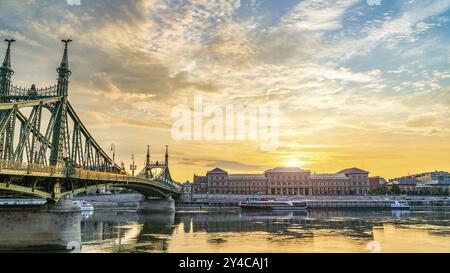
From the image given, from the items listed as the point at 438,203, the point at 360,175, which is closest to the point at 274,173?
the point at 360,175

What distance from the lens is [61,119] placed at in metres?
42.1

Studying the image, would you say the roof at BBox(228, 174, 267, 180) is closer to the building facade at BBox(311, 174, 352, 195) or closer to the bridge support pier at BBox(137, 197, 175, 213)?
the building facade at BBox(311, 174, 352, 195)

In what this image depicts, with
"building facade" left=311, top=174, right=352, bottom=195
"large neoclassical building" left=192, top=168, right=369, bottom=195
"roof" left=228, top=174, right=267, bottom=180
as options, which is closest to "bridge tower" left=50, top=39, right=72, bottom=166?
"large neoclassical building" left=192, top=168, right=369, bottom=195

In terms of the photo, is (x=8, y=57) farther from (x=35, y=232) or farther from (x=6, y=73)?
(x=35, y=232)

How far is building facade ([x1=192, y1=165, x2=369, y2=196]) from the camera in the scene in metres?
185

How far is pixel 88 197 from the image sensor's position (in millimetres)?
148250

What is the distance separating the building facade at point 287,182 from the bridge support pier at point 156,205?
82.1 metres

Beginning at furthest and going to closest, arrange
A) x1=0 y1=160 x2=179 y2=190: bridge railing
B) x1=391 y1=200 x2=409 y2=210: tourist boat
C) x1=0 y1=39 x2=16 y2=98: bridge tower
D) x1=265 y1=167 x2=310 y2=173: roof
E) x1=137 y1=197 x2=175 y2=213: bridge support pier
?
x1=265 y1=167 x2=310 y2=173: roof
x1=391 y1=200 x2=409 y2=210: tourist boat
x1=137 y1=197 x2=175 y2=213: bridge support pier
x1=0 y1=39 x2=16 y2=98: bridge tower
x1=0 y1=160 x2=179 y2=190: bridge railing

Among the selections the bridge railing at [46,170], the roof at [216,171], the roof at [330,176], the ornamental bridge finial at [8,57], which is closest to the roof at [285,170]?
the roof at [330,176]

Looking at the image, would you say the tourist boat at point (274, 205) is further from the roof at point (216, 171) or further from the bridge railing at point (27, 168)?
the bridge railing at point (27, 168)
